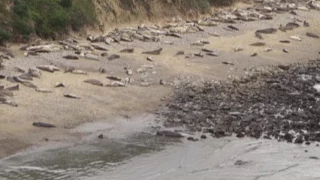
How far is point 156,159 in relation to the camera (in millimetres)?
15086

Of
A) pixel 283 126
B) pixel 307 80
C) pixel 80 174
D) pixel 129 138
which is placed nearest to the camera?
pixel 80 174

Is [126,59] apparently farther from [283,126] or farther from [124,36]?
[283,126]

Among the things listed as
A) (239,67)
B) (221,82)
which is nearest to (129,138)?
(221,82)

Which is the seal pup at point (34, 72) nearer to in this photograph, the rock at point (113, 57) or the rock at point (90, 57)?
the rock at point (90, 57)

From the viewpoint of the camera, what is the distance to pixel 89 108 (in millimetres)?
17828

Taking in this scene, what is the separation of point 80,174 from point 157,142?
2.83 m

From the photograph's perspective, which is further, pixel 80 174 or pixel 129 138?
pixel 129 138

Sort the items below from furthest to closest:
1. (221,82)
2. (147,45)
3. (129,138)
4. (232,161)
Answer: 1. (147,45)
2. (221,82)
3. (129,138)
4. (232,161)

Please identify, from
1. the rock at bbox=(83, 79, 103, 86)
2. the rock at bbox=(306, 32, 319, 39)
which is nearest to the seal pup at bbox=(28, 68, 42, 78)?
the rock at bbox=(83, 79, 103, 86)

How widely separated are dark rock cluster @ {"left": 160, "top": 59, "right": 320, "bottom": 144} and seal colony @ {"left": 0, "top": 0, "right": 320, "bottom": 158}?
33mm

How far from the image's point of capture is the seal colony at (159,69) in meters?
17.9

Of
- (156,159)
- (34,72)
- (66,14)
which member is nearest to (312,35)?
(66,14)

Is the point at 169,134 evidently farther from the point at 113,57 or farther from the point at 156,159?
the point at 113,57

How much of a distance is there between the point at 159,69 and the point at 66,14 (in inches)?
176
